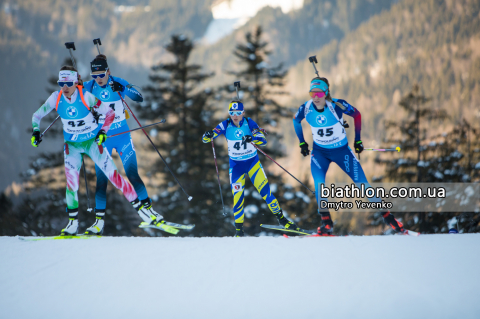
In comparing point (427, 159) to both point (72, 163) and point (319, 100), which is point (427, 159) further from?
point (72, 163)

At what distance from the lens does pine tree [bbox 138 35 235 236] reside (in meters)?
15.1

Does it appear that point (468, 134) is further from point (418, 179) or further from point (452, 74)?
point (452, 74)

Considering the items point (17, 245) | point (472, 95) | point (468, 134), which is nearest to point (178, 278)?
point (17, 245)

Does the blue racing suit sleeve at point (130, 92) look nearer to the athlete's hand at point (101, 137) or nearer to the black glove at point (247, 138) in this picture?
the athlete's hand at point (101, 137)

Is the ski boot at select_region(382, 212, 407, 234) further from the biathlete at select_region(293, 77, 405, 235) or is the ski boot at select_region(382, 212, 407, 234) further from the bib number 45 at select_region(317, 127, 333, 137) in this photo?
the bib number 45 at select_region(317, 127, 333, 137)

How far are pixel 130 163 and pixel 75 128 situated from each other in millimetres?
1130

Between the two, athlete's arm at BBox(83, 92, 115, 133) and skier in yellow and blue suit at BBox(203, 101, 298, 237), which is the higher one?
athlete's arm at BBox(83, 92, 115, 133)

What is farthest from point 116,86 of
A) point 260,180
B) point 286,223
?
point 286,223

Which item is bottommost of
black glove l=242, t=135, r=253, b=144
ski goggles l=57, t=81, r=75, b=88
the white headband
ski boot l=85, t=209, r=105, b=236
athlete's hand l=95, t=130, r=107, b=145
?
ski boot l=85, t=209, r=105, b=236

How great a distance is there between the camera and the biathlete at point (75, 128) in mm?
5539

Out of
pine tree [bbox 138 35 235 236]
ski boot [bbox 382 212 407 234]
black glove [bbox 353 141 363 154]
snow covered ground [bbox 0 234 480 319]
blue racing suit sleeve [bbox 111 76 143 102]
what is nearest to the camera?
snow covered ground [bbox 0 234 480 319]

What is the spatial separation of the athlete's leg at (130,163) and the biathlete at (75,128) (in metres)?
0.26

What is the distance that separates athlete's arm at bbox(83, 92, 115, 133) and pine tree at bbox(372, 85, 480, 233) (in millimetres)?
11681

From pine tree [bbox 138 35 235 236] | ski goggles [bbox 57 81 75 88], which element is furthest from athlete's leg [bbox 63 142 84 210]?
pine tree [bbox 138 35 235 236]
